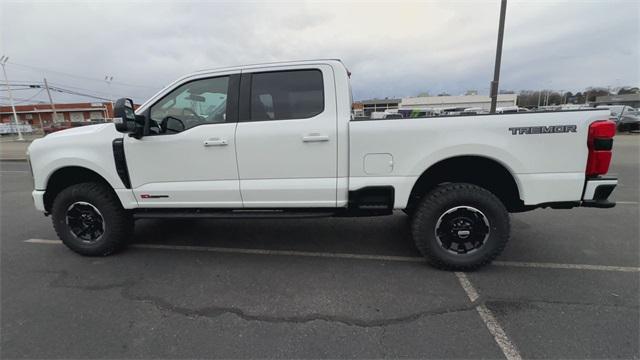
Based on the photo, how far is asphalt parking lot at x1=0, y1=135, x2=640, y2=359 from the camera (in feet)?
7.66

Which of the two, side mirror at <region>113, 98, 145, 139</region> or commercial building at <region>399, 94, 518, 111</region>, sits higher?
commercial building at <region>399, 94, 518, 111</region>

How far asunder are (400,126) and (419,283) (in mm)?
1487

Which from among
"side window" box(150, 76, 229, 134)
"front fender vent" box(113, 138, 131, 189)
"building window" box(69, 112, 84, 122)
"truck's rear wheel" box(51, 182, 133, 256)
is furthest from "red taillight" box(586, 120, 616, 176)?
"building window" box(69, 112, 84, 122)

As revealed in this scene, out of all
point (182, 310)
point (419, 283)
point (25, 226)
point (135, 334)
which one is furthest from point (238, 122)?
point (25, 226)

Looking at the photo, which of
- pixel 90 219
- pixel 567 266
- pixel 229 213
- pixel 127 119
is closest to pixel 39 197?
pixel 90 219

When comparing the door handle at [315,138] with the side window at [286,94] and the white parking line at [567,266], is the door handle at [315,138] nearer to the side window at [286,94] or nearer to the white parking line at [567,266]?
the side window at [286,94]

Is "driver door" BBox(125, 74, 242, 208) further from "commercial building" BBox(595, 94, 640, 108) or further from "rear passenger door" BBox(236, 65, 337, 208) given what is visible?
"commercial building" BBox(595, 94, 640, 108)

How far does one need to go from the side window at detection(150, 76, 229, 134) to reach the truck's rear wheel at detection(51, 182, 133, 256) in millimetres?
1070

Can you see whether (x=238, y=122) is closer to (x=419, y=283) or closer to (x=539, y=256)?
(x=419, y=283)

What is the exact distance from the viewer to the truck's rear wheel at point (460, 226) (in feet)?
10.3

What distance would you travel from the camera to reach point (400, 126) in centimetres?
307

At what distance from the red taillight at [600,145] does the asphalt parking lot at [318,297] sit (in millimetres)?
1087

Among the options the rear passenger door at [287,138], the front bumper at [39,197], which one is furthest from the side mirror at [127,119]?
the front bumper at [39,197]

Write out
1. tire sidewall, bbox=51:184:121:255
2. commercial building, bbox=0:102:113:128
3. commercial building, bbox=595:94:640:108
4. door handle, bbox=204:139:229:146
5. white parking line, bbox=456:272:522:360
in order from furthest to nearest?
1. commercial building, bbox=0:102:113:128
2. commercial building, bbox=595:94:640:108
3. tire sidewall, bbox=51:184:121:255
4. door handle, bbox=204:139:229:146
5. white parking line, bbox=456:272:522:360
